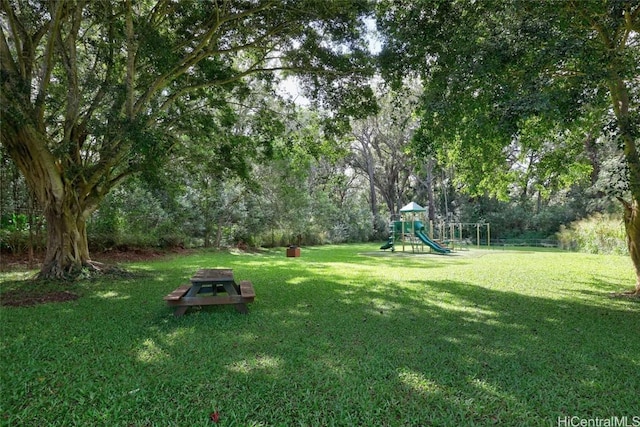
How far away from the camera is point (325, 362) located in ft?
10.5

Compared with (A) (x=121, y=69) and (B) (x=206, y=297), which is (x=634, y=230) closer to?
(B) (x=206, y=297)

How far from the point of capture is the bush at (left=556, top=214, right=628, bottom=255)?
14828 millimetres

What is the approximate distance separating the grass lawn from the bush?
11930mm

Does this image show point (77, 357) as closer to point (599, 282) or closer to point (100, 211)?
point (599, 282)

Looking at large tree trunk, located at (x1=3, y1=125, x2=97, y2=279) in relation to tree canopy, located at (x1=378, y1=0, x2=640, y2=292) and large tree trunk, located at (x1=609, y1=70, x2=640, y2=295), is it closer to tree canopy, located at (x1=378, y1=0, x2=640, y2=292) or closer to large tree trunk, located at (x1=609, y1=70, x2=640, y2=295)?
tree canopy, located at (x1=378, y1=0, x2=640, y2=292)

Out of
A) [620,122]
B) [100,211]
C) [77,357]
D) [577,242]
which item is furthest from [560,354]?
[577,242]

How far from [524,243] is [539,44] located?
1013 inches

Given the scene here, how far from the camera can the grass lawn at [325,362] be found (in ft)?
7.88

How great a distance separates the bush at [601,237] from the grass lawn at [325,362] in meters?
11.9

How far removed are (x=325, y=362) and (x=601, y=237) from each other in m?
18.2

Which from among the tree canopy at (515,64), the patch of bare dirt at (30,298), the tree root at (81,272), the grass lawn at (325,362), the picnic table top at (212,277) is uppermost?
the tree canopy at (515,64)

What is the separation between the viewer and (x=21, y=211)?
12.1 m

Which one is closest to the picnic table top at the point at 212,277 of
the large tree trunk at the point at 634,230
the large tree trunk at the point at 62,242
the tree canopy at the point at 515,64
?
the tree canopy at the point at 515,64

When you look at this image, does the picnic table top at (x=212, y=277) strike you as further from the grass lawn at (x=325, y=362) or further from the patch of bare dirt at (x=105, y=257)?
the patch of bare dirt at (x=105, y=257)
